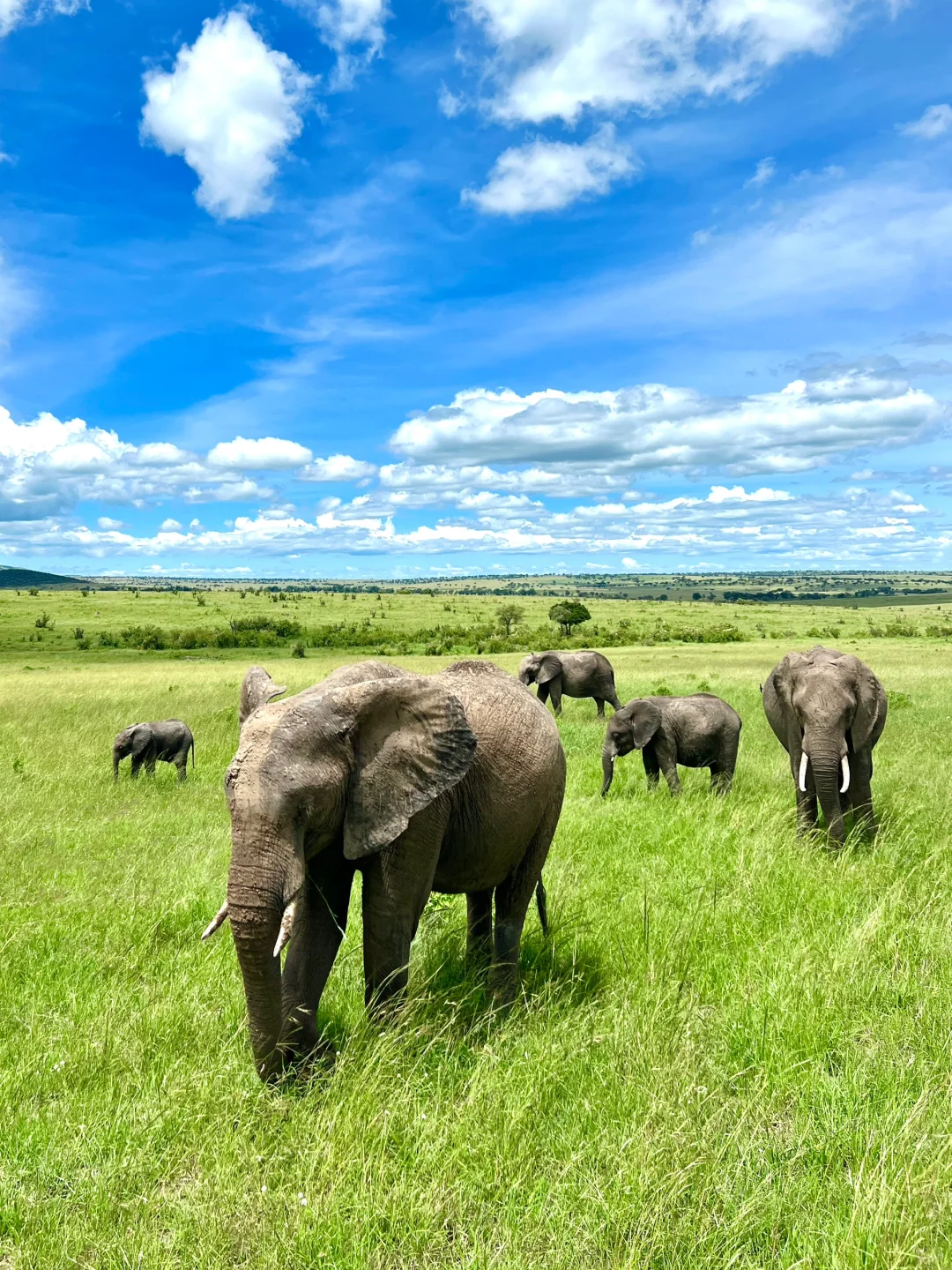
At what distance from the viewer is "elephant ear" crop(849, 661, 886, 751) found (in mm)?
9766

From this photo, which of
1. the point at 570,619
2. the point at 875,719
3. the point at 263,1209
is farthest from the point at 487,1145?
the point at 570,619

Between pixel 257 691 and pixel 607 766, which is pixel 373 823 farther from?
pixel 607 766

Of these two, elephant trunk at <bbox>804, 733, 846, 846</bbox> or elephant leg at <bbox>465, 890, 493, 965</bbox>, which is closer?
elephant leg at <bbox>465, 890, 493, 965</bbox>

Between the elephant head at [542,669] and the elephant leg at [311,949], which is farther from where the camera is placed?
the elephant head at [542,669]

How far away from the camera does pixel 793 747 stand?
1068 centimetres

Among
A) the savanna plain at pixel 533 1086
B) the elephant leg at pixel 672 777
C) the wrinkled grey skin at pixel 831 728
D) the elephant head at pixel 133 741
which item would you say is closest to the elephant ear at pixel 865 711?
the wrinkled grey skin at pixel 831 728

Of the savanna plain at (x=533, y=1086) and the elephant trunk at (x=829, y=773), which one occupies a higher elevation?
the elephant trunk at (x=829, y=773)

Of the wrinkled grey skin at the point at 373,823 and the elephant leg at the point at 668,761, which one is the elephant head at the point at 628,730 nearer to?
the elephant leg at the point at 668,761

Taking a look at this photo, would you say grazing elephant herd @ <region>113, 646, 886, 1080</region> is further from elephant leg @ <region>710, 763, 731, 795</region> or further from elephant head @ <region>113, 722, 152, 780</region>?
elephant head @ <region>113, 722, 152, 780</region>

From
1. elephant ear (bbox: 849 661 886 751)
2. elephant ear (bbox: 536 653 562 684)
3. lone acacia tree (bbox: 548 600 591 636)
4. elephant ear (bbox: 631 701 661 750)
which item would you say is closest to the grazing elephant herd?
elephant ear (bbox: 849 661 886 751)

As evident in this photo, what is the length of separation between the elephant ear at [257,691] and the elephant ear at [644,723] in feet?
28.7

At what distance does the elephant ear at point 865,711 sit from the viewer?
977 cm

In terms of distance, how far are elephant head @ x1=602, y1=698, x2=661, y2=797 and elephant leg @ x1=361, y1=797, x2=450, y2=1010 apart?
8.51 m

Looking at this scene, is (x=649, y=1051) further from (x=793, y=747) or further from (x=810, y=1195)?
(x=793, y=747)
